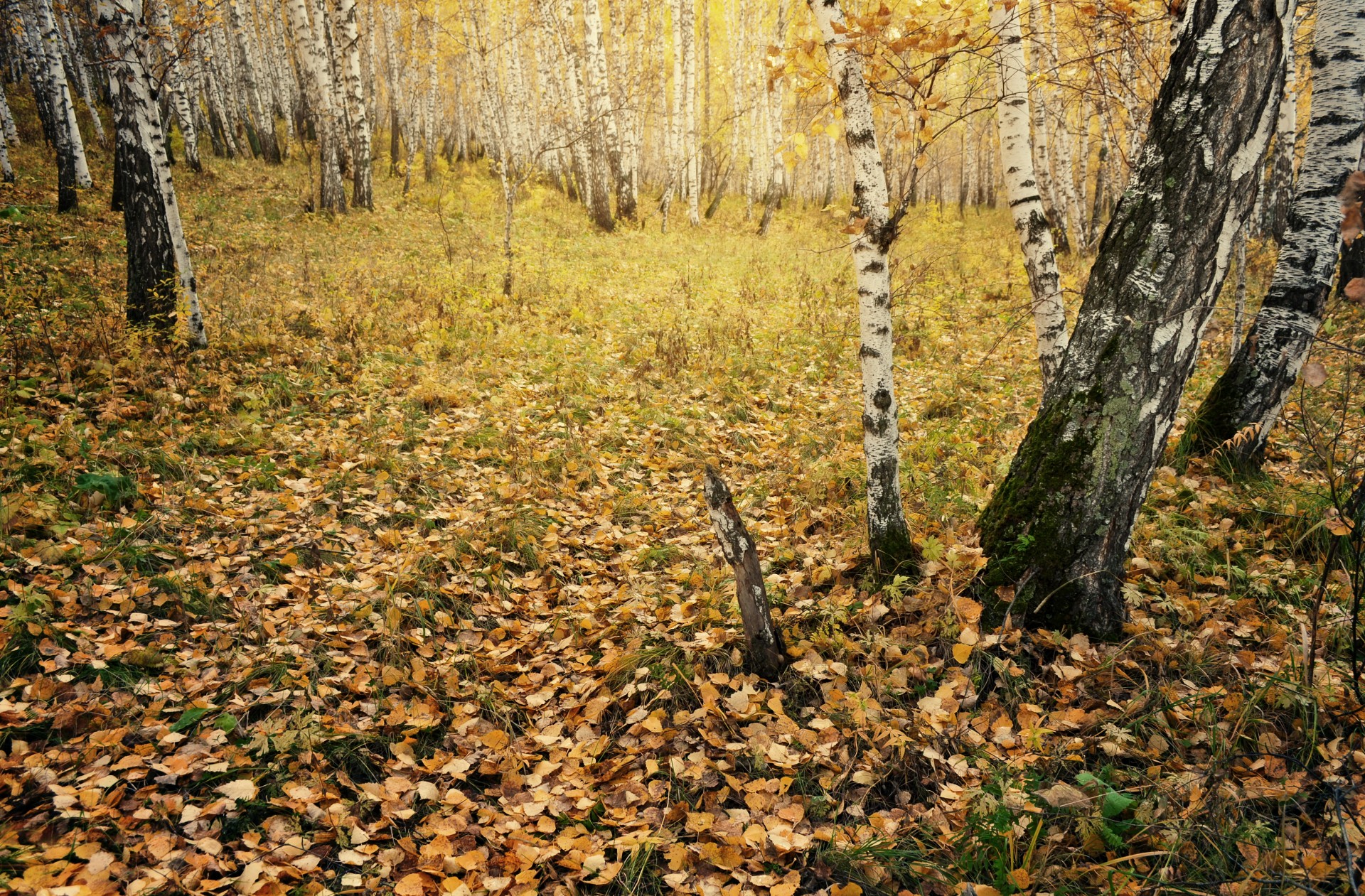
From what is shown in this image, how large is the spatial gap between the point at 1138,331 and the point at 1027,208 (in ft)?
8.37

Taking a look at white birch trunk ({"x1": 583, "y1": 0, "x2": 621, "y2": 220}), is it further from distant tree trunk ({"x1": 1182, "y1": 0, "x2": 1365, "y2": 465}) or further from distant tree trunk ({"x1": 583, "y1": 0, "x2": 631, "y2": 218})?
distant tree trunk ({"x1": 1182, "y1": 0, "x2": 1365, "y2": 465})

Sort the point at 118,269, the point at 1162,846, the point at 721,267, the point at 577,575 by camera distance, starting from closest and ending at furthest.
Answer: the point at 1162,846
the point at 577,575
the point at 118,269
the point at 721,267

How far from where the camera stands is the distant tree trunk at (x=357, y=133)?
13656 mm

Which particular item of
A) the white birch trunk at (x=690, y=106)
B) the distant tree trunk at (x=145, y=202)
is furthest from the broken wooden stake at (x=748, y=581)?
the white birch trunk at (x=690, y=106)

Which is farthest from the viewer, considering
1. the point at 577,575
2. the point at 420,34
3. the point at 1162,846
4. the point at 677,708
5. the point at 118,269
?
the point at 420,34

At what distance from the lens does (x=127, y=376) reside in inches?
248

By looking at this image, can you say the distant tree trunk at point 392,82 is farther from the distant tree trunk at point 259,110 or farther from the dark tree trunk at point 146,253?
the dark tree trunk at point 146,253

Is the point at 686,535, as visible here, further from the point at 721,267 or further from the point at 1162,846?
the point at 721,267

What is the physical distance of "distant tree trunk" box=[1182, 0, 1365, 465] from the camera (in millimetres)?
4609

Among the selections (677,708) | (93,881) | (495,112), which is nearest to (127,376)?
(93,881)

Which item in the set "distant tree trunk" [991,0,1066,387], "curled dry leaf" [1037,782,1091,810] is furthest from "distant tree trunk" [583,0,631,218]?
"curled dry leaf" [1037,782,1091,810]

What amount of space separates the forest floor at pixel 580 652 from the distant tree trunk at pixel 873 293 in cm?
34

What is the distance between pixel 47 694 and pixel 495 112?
36.0 ft

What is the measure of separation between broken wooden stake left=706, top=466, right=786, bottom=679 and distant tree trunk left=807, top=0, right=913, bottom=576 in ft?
3.01
